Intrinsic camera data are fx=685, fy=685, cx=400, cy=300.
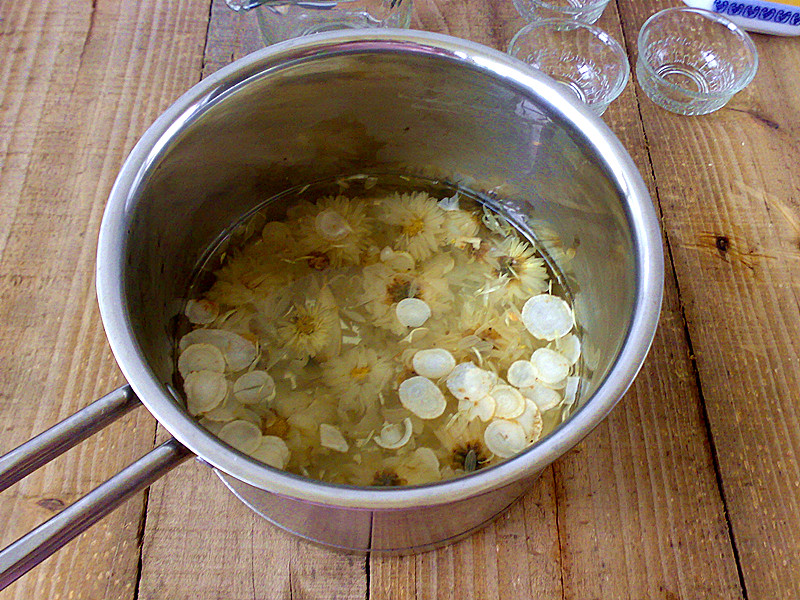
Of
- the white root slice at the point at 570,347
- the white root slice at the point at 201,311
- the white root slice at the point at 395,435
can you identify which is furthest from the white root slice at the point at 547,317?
the white root slice at the point at 201,311

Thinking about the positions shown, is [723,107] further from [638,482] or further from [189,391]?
[189,391]

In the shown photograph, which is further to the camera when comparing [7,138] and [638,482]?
[7,138]

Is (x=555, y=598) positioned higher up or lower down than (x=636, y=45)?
lower down

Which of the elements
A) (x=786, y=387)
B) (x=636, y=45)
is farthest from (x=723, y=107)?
(x=786, y=387)

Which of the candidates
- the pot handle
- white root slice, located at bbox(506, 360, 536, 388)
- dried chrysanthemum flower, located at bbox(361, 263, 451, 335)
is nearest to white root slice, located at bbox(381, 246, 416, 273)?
dried chrysanthemum flower, located at bbox(361, 263, 451, 335)

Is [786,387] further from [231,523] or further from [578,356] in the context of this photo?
[231,523]

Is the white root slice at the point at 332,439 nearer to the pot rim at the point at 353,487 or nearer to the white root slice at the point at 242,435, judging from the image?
the white root slice at the point at 242,435
